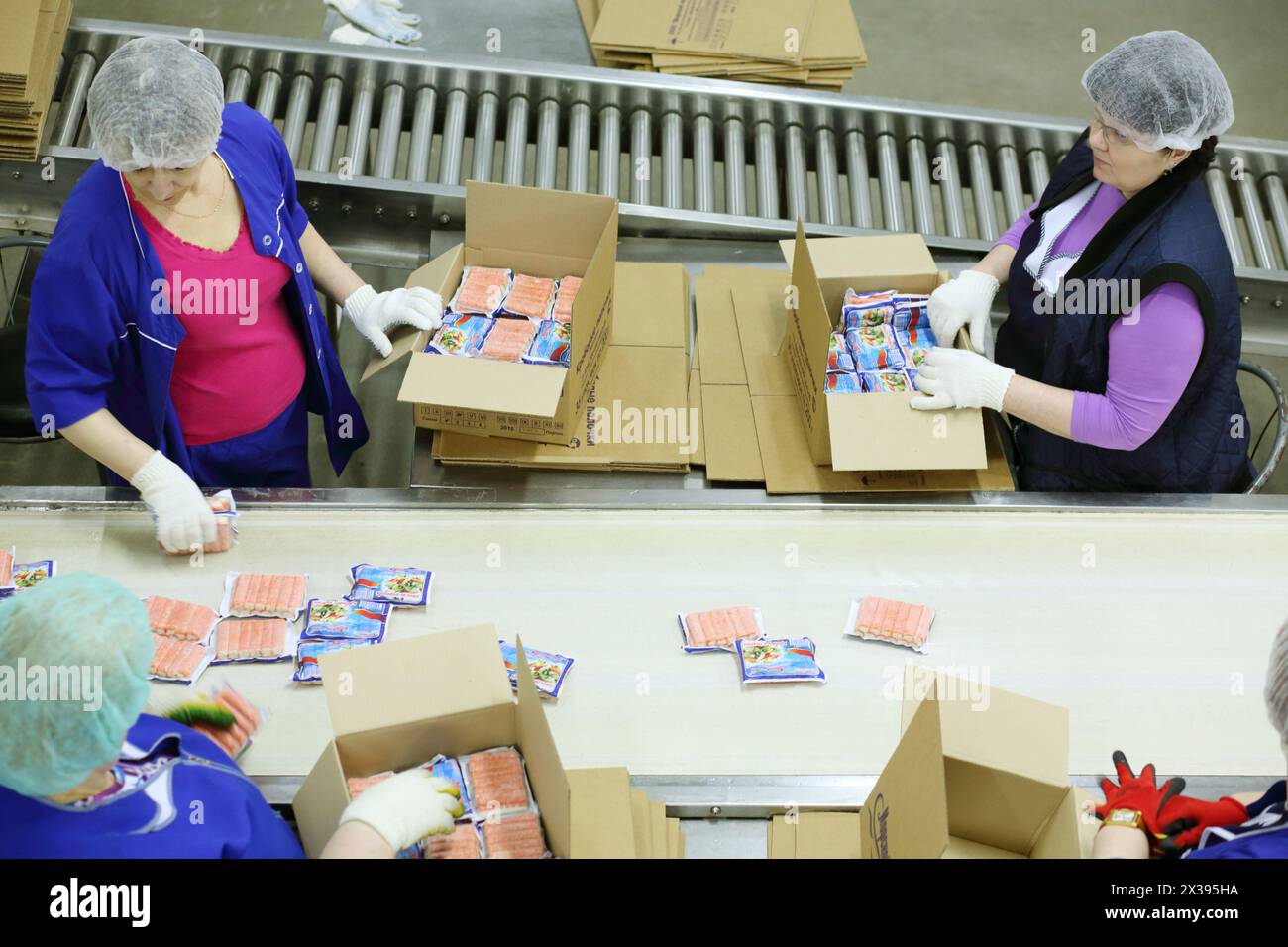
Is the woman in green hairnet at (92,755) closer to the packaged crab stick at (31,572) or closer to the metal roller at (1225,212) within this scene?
the packaged crab stick at (31,572)

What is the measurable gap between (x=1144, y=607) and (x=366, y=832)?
1669 millimetres

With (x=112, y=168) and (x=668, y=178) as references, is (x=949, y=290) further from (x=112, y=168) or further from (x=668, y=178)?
(x=112, y=168)

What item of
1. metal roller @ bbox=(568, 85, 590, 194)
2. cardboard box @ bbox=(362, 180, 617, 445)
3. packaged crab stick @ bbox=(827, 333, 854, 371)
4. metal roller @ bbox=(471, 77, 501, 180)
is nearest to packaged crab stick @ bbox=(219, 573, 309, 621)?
cardboard box @ bbox=(362, 180, 617, 445)

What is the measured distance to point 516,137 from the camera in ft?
12.6

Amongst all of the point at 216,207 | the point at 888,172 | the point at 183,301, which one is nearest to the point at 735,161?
the point at 888,172

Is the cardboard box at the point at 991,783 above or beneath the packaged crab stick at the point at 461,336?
beneath

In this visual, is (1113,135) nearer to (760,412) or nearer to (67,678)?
(760,412)

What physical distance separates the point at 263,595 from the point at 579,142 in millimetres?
2042

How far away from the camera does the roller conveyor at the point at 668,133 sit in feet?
12.4

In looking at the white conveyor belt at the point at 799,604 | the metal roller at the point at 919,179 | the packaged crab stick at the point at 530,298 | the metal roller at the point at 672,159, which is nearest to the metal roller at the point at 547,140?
the metal roller at the point at 672,159

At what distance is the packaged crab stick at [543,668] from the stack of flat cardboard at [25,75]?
2.24 metres

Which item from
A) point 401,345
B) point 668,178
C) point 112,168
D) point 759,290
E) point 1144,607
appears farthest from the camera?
point 668,178

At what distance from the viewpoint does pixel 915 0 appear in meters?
6.07
